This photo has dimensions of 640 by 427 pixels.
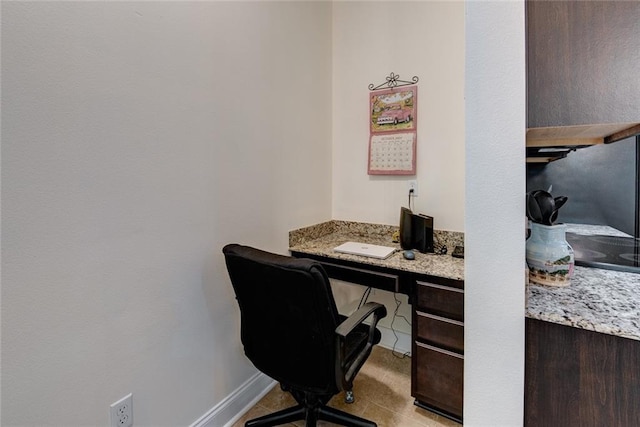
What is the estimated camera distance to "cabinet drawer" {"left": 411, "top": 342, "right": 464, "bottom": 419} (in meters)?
1.51

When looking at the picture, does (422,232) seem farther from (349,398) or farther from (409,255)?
(349,398)

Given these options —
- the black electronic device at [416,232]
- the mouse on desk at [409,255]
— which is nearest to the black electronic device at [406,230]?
the black electronic device at [416,232]

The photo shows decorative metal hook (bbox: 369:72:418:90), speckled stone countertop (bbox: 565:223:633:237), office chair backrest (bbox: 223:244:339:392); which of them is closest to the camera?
office chair backrest (bbox: 223:244:339:392)

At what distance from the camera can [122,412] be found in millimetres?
1145

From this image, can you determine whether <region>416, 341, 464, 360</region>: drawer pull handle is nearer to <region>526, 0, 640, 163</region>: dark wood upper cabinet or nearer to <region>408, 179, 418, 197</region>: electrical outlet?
<region>408, 179, 418, 197</region>: electrical outlet

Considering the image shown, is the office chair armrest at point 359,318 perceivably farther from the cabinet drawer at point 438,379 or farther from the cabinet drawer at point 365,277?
the cabinet drawer at point 438,379

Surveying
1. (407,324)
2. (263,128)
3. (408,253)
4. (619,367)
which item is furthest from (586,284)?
(263,128)

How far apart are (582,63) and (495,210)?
453 mm

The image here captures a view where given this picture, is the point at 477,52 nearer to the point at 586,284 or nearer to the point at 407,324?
the point at 586,284

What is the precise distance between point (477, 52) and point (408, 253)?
1.20 m

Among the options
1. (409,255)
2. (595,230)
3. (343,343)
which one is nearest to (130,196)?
(343,343)

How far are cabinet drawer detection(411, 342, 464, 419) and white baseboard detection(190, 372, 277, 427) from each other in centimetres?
89

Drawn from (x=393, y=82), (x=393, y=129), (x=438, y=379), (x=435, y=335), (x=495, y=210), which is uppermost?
(x=393, y=82)

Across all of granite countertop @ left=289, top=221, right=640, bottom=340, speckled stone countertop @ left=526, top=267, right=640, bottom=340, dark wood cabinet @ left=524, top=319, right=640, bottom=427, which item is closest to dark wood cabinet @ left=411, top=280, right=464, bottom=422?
granite countertop @ left=289, top=221, right=640, bottom=340
